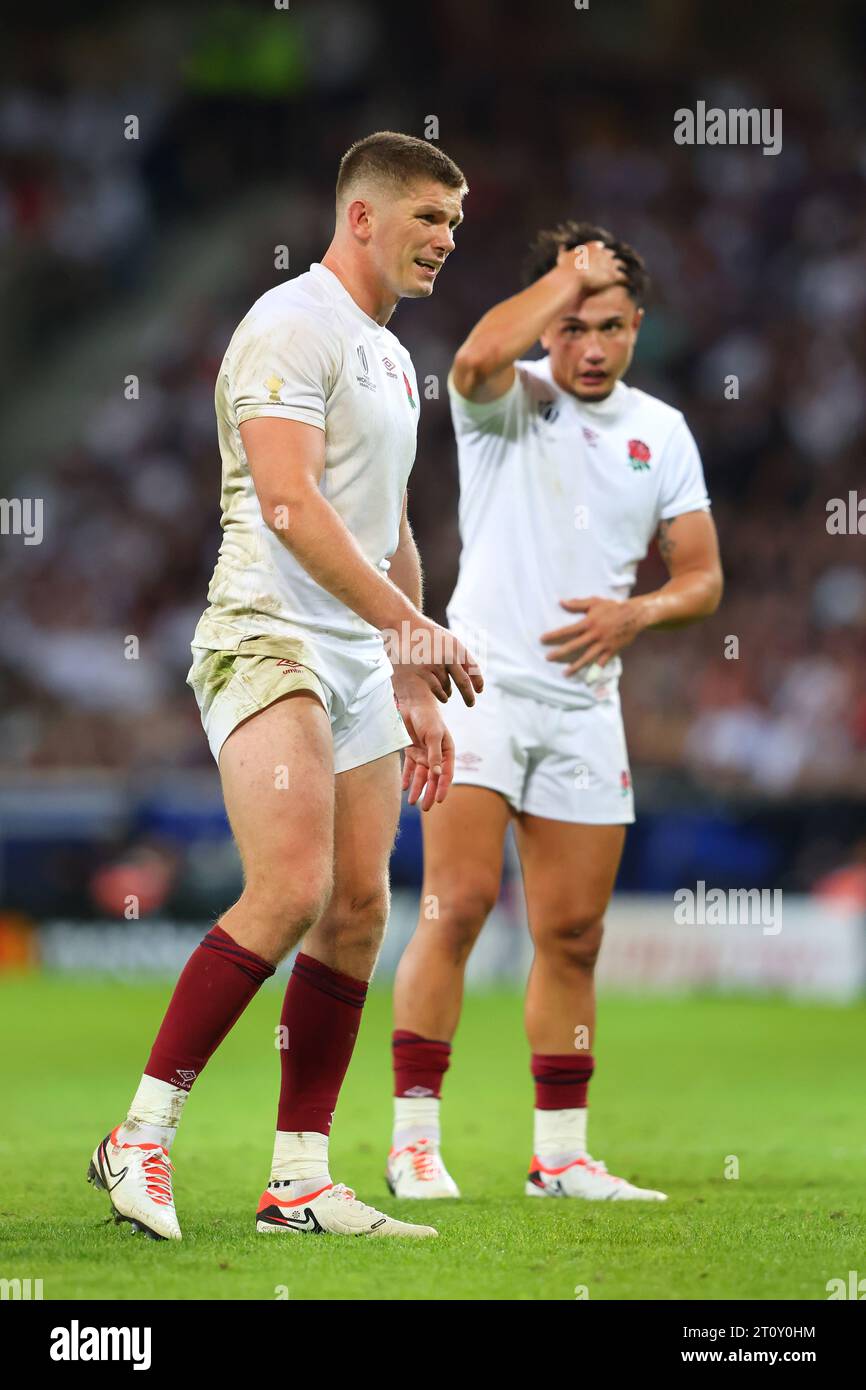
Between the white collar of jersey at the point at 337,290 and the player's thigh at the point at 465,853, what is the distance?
5.32 ft

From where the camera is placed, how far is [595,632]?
5.82 m

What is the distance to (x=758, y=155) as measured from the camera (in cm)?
2011

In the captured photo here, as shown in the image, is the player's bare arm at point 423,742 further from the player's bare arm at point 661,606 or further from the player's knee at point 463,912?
the player's bare arm at point 661,606

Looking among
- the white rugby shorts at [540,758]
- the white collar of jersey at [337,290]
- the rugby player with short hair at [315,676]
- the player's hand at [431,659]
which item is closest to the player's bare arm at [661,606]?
the white rugby shorts at [540,758]

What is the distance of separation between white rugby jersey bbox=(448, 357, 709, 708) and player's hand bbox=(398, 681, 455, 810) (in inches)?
50.1

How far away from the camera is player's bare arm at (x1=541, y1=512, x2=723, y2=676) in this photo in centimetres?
584

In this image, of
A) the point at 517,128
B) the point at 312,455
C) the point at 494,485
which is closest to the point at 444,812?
the point at 494,485

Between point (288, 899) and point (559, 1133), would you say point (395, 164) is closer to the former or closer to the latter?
point (288, 899)

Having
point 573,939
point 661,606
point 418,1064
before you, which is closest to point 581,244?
point 661,606

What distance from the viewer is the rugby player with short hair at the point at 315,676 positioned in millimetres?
4371

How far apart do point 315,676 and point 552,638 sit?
148 centimetres
